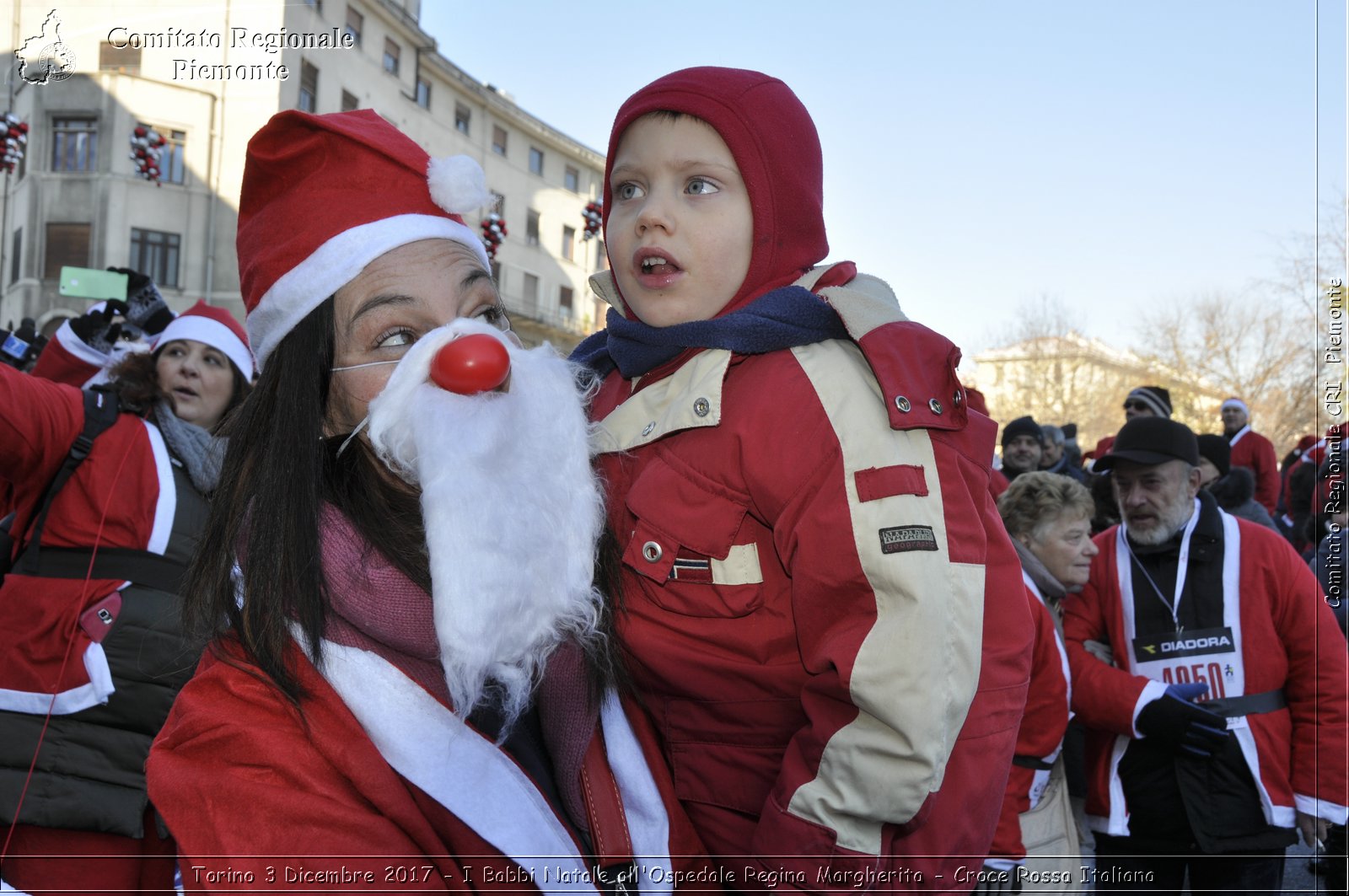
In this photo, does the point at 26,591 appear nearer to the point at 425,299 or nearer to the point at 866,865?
the point at 425,299

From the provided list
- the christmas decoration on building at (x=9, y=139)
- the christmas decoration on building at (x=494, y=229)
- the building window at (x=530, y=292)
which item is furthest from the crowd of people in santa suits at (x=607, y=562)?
the building window at (x=530, y=292)

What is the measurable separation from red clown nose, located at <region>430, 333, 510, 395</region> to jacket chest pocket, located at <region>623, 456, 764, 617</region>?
0.36 meters

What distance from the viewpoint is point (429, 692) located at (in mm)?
1527

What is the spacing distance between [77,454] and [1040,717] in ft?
11.3

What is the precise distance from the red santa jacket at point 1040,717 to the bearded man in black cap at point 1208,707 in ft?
0.81

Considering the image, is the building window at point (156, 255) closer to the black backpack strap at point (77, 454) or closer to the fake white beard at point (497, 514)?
the black backpack strap at point (77, 454)

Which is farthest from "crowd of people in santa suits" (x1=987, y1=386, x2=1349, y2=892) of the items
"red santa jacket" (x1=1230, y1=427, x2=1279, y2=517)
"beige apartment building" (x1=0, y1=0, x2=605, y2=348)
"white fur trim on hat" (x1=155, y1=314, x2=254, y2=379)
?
"beige apartment building" (x1=0, y1=0, x2=605, y2=348)

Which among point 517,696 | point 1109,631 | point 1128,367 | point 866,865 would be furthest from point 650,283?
point 1128,367

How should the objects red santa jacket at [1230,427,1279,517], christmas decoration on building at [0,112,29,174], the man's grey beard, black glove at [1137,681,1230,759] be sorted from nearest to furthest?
black glove at [1137,681,1230,759] → the man's grey beard → christmas decoration on building at [0,112,29,174] → red santa jacket at [1230,427,1279,517]

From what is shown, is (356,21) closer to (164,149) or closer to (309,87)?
(309,87)

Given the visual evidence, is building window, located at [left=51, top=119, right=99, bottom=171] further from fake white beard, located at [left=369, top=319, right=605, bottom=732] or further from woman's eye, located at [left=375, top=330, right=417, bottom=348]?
fake white beard, located at [left=369, top=319, right=605, bottom=732]

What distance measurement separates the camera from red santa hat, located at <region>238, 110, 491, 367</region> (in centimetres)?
179

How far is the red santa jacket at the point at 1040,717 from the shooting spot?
352cm

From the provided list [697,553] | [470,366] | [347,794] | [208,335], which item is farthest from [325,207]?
[208,335]
